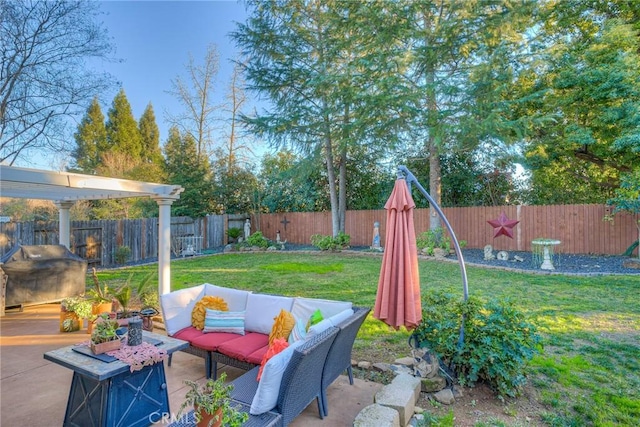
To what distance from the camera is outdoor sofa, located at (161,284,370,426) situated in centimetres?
216

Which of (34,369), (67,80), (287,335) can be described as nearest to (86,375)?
(287,335)

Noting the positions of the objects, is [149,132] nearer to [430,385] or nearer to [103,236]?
[103,236]

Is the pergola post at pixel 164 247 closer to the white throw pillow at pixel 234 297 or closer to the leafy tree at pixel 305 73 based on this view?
the white throw pillow at pixel 234 297

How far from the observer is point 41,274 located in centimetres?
576

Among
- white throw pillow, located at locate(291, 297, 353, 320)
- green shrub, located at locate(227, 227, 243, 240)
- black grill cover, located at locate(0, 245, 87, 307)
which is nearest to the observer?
white throw pillow, located at locate(291, 297, 353, 320)

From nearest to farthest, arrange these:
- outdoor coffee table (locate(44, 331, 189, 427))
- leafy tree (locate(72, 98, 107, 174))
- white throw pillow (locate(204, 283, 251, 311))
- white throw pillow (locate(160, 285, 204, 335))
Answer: outdoor coffee table (locate(44, 331, 189, 427)) → white throw pillow (locate(160, 285, 204, 335)) → white throw pillow (locate(204, 283, 251, 311)) → leafy tree (locate(72, 98, 107, 174))

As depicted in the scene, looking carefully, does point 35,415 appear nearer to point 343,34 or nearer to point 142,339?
point 142,339

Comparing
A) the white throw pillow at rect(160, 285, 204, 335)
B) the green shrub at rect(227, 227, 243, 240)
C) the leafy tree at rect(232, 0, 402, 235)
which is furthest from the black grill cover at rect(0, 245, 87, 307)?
the green shrub at rect(227, 227, 243, 240)

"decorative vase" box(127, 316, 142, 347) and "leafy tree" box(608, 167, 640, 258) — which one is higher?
"leafy tree" box(608, 167, 640, 258)

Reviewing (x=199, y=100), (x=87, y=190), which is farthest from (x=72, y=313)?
(x=199, y=100)

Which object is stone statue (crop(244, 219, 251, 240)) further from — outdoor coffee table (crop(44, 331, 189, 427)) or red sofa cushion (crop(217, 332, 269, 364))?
outdoor coffee table (crop(44, 331, 189, 427))

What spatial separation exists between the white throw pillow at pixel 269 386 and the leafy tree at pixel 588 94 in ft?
35.1

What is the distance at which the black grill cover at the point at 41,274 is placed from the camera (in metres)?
5.50

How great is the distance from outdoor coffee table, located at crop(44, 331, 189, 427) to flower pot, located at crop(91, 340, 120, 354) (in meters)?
0.07
